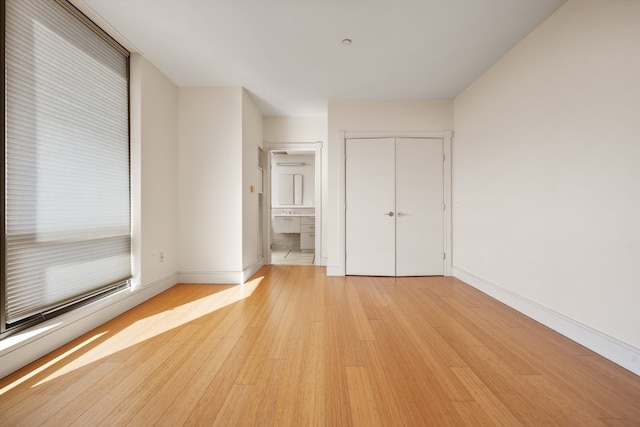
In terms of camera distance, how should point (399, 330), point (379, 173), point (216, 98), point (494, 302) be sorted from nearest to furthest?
point (399, 330) → point (494, 302) → point (216, 98) → point (379, 173)

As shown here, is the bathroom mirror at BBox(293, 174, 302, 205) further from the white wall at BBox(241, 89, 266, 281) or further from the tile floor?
the white wall at BBox(241, 89, 266, 281)

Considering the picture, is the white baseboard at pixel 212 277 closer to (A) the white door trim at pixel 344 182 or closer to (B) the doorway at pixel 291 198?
(A) the white door trim at pixel 344 182

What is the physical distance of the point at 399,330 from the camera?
2.26m

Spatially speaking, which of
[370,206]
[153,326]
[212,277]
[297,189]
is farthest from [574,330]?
[297,189]

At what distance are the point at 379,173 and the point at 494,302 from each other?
2.20m

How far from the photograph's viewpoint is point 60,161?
2.09 m

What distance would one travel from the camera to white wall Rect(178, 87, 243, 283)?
11.9 ft

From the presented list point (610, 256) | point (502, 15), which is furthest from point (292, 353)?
point (502, 15)

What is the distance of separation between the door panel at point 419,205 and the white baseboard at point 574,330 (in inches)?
39.2

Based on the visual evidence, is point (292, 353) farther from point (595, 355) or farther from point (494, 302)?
point (494, 302)

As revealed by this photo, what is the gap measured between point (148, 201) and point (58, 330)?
1.46 metres

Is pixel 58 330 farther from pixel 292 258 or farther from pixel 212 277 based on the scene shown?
pixel 292 258

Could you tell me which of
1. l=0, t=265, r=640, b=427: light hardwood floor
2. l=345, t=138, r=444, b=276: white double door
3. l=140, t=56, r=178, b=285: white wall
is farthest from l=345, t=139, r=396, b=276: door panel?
l=140, t=56, r=178, b=285: white wall

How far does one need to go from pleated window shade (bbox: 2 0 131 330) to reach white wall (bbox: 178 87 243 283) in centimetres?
86
